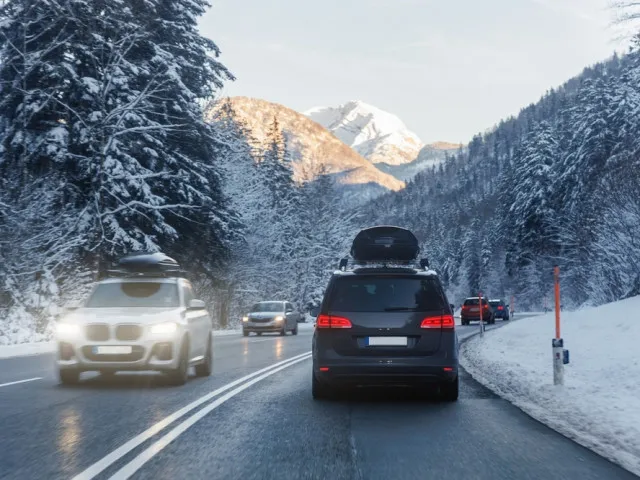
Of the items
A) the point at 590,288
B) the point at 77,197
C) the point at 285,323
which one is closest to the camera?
the point at 77,197

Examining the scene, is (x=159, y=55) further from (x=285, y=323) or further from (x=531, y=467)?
(x=531, y=467)

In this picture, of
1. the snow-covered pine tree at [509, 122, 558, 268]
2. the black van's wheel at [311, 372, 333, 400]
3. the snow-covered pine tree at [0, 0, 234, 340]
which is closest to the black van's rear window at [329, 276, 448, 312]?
the black van's wheel at [311, 372, 333, 400]

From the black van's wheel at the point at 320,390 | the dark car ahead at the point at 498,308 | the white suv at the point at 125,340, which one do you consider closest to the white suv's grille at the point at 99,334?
the white suv at the point at 125,340

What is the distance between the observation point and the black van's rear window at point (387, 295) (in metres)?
10.7

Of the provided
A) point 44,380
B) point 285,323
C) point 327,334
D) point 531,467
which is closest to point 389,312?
point 327,334

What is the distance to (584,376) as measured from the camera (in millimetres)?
13414

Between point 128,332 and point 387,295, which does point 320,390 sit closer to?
point 387,295

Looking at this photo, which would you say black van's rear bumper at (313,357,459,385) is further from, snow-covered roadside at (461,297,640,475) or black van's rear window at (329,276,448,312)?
snow-covered roadside at (461,297,640,475)

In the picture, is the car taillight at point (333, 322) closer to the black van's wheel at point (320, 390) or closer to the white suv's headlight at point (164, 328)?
the black van's wheel at point (320, 390)


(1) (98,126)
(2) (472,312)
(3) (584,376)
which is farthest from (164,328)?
(2) (472,312)

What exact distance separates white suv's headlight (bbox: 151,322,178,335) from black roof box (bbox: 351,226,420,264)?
36.1 ft

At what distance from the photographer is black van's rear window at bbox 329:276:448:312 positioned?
10.7m

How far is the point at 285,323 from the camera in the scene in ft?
119

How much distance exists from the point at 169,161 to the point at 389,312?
2310 cm
